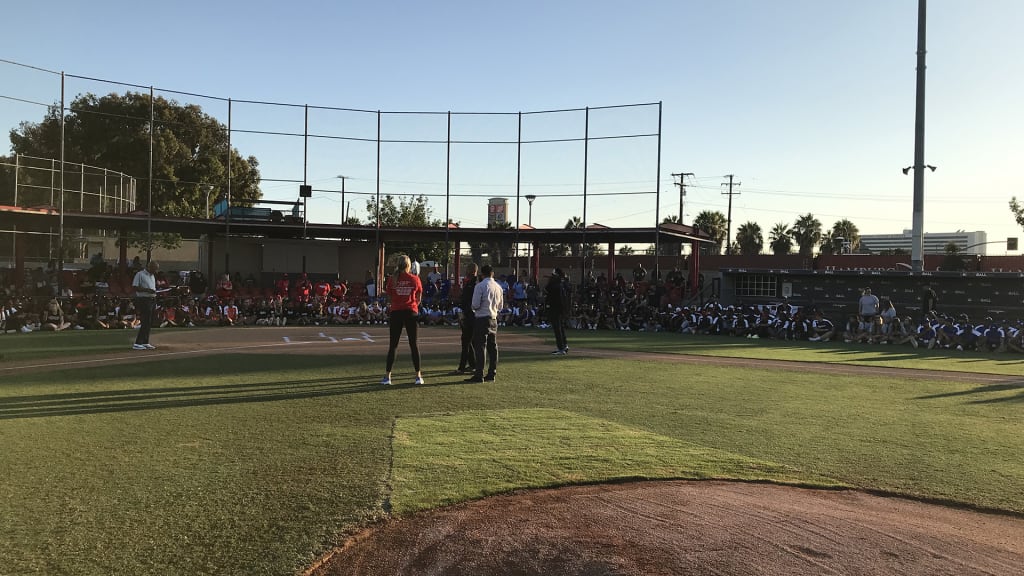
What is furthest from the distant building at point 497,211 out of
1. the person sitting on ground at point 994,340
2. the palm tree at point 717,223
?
the palm tree at point 717,223

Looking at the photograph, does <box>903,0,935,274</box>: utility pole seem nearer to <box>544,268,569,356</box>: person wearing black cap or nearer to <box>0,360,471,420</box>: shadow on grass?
<box>544,268,569,356</box>: person wearing black cap

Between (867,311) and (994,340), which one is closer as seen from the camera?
(994,340)

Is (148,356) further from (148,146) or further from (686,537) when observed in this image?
(148,146)

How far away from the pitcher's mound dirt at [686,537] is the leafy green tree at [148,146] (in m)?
25.4

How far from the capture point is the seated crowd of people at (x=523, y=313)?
1994 cm

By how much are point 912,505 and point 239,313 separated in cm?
2249

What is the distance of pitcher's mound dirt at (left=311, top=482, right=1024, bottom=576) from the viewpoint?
3869mm

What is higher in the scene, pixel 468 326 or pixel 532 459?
pixel 468 326

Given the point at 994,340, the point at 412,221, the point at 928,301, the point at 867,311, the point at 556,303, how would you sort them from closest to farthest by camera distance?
the point at 556,303 → the point at 994,340 → the point at 867,311 → the point at 928,301 → the point at 412,221

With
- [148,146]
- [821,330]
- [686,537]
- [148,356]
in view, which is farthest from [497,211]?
[686,537]

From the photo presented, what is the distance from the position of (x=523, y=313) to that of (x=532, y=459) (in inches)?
756

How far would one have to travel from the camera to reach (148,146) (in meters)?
33.1

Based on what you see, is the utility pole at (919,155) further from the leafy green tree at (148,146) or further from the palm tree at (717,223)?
the palm tree at (717,223)

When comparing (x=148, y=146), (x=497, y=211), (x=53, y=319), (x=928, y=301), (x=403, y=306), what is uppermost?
(x=148, y=146)
